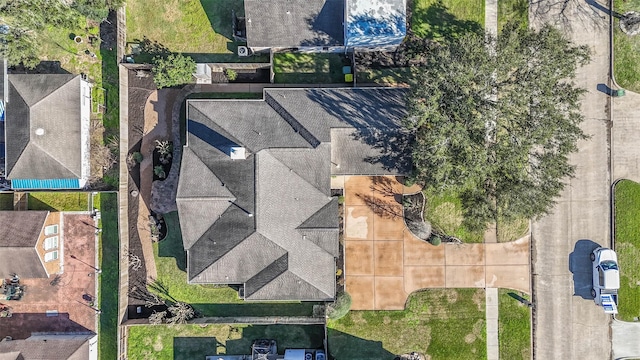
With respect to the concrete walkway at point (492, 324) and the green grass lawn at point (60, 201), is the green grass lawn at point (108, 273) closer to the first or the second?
the green grass lawn at point (60, 201)

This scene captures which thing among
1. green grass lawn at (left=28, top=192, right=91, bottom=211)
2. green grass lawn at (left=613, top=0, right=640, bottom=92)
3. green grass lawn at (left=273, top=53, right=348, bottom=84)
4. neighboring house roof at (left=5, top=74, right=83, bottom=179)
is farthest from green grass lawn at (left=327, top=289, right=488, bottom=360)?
neighboring house roof at (left=5, top=74, right=83, bottom=179)

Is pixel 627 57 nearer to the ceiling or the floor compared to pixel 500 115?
nearer to the ceiling

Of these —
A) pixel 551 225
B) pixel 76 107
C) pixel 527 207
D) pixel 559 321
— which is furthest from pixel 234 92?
pixel 559 321

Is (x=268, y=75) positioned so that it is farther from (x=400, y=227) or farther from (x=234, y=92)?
(x=400, y=227)

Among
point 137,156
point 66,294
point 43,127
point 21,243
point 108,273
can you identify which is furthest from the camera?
point 66,294

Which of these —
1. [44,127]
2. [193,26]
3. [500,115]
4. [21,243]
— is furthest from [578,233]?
[21,243]

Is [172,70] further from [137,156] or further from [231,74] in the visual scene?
[137,156]
